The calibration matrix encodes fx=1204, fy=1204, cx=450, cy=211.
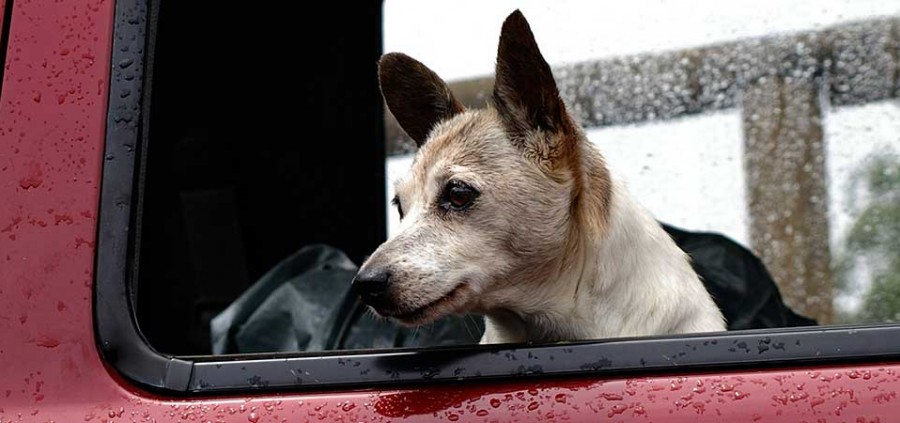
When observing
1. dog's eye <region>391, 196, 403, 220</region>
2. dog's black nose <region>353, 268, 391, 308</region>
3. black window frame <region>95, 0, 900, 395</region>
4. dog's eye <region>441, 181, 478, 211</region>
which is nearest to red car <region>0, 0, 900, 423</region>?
black window frame <region>95, 0, 900, 395</region>

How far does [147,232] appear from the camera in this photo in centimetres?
325

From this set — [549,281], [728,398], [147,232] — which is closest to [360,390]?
[728,398]

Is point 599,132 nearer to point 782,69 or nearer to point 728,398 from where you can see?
point 782,69

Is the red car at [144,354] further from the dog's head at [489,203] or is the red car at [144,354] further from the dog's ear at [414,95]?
the dog's ear at [414,95]

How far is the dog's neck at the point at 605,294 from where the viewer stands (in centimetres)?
192

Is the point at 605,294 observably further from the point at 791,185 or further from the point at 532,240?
the point at 791,185

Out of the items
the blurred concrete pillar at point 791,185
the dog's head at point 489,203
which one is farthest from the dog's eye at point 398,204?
the blurred concrete pillar at point 791,185

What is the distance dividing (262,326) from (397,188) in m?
1.02

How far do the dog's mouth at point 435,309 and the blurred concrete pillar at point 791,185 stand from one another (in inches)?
67.0

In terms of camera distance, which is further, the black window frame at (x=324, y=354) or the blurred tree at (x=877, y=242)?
the blurred tree at (x=877, y=242)

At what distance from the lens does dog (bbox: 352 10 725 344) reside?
1.86m

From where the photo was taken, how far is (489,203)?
6.45 ft

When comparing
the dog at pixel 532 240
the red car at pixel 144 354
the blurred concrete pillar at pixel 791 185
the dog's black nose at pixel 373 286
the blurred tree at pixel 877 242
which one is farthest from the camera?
the blurred concrete pillar at pixel 791 185

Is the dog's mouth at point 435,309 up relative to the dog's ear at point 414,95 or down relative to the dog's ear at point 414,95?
down
